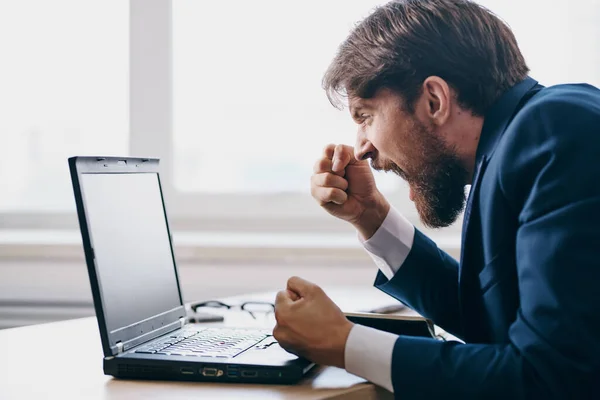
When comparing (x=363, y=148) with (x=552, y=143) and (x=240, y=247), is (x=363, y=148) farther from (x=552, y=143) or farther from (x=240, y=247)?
(x=240, y=247)

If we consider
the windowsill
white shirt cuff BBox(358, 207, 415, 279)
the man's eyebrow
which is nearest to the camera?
the man's eyebrow

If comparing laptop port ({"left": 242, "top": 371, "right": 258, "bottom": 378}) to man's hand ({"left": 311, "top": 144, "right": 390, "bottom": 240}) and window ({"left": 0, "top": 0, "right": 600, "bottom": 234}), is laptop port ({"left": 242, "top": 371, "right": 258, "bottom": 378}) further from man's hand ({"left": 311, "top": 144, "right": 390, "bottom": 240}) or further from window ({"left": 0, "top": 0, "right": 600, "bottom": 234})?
window ({"left": 0, "top": 0, "right": 600, "bottom": 234})

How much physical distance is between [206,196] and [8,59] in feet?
2.84

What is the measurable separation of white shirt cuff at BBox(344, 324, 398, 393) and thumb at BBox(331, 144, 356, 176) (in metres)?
0.52

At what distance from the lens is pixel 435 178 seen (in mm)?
1235

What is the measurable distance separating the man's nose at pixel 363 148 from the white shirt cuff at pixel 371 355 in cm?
46

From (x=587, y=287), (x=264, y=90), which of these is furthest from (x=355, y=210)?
(x=264, y=90)

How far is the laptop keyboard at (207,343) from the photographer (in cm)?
102

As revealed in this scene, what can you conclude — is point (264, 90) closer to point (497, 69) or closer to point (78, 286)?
point (78, 286)

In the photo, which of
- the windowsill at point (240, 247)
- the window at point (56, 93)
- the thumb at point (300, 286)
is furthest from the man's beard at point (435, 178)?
the window at point (56, 93)

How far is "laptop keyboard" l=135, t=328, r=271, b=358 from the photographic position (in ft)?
3.34

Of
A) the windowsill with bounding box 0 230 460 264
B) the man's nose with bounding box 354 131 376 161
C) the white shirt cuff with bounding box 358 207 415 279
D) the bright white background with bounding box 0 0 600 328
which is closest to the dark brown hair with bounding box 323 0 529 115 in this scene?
the man's nose with bounding box 354 131 376 161

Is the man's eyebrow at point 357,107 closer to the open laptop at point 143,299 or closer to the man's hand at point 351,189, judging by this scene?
the man's hand at point 351,189

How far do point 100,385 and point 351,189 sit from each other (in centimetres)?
69
